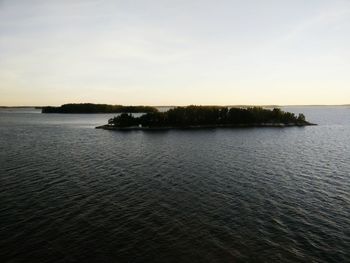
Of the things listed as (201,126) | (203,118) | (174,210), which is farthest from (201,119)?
(174,210)

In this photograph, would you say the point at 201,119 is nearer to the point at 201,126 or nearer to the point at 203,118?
the point at 203,118

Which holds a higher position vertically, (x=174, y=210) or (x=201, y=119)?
(x=201, y=119)

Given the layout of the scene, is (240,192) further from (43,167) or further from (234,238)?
(43,167)

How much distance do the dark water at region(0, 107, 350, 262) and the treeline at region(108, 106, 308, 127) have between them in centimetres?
Answer: 9551

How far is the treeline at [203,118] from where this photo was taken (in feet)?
564

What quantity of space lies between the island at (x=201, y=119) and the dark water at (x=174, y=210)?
94.0 metres

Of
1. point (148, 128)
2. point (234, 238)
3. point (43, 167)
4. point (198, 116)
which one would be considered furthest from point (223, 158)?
point (198, 116)

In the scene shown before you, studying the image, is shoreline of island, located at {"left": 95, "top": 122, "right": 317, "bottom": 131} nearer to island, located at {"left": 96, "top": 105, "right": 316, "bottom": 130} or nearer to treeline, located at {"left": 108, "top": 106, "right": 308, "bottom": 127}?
island, located at {"left": 96, "top": 105, "right": 316, "bottom": 130}

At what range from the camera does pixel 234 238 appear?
1307 inches

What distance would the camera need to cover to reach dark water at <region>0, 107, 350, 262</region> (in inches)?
1198

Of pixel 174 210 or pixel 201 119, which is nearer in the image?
pixel 174 210

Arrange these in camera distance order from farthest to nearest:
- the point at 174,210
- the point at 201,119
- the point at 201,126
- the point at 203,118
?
the point at 203,118 → the point at 201,119 → the point at 201,126 → the point at 174,210

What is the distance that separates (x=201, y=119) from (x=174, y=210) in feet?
468

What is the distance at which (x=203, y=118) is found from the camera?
18325 centimetres
